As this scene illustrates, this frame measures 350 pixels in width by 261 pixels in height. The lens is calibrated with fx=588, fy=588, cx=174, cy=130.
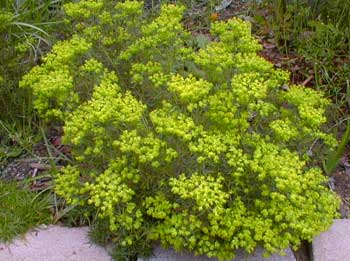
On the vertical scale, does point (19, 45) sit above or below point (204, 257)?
above

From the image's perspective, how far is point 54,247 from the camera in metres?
2.47

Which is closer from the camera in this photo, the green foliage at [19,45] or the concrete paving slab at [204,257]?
the concrete paving slab at [204,257]

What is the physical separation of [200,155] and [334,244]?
738 millimetres

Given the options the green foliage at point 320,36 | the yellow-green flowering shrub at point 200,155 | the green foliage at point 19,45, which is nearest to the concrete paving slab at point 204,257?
the yellow-green flowering shrub at point 200,155

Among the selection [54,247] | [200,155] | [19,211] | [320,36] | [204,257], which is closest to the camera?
[200,155]

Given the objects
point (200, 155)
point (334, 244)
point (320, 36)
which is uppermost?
point (200, 155)

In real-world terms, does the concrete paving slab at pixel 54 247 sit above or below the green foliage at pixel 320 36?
below

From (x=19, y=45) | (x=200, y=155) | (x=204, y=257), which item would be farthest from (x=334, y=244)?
(x=19, y=45)

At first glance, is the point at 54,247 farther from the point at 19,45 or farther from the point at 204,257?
the point at 19,45

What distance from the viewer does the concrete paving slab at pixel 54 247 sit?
2.43 metres

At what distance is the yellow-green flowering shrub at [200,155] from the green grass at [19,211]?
0.25 metres

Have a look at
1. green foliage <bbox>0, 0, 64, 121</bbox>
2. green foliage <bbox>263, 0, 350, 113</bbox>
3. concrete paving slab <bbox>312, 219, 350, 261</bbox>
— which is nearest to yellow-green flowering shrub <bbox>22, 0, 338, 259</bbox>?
concrete paving slab <bbox>312, 219, 350, 261</bbox>

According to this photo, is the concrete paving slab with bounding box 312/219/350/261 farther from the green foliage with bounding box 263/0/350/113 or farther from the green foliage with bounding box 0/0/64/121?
the green foliage with bounding box 0/0/64/121

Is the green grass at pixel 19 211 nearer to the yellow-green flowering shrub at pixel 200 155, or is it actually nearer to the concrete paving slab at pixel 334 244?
the yellow-green flowering shrub at pixel 200 155
